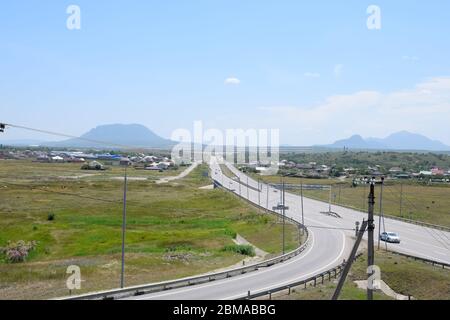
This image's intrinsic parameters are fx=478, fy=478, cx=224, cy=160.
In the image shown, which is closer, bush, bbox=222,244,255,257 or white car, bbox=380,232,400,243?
bush, bbox=222,244,255,257

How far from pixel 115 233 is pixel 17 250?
1408cm

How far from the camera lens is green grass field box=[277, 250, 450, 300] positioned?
29.3 metres

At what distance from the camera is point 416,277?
117 feet

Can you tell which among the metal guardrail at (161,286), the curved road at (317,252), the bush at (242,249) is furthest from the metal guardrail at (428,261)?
the bush at (242,249)

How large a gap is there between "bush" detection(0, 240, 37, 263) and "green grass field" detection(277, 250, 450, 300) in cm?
2811

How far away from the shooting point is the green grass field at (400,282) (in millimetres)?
29312

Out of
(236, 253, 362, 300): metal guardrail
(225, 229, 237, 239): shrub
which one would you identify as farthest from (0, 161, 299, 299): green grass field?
(236, 253, 362, 300): metal guardrail

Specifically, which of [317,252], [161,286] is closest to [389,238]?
[317,252]

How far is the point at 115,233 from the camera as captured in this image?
58750 mm

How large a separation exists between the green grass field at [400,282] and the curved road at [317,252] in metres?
2.51

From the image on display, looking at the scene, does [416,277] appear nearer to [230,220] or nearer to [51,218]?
[230,220]

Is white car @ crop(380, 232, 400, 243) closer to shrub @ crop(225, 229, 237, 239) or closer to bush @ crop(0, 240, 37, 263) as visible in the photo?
shrub @ crop(225, 229, 237, 239)

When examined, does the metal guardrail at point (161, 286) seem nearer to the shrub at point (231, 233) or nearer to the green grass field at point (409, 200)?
the shrub at point (231, 233)

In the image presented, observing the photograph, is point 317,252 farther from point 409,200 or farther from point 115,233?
point 409,200
